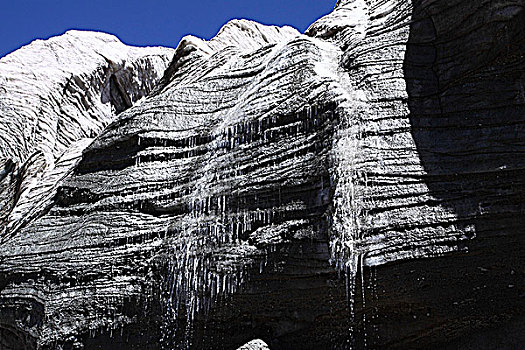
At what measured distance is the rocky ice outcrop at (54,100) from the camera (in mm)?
9250

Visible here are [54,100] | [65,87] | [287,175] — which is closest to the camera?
[287,175]

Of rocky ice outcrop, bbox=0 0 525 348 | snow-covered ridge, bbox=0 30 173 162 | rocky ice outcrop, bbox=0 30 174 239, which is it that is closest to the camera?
rocky ice outcrop, bbox=0 0 525 348

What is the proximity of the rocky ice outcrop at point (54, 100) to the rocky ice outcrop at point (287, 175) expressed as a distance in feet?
5.15

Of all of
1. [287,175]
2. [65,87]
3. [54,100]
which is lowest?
[287,175]

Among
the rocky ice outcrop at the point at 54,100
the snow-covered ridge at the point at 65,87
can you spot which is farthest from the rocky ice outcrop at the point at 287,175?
the snow-covered ridge at the point at 65,87

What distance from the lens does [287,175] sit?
6008 mm

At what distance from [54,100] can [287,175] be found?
22.0 ft

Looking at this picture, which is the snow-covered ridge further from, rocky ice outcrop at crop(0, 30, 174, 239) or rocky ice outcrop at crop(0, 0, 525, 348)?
rocky ice outcrop at crop(0, 0, 525, 348)

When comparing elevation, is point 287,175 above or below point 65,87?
below

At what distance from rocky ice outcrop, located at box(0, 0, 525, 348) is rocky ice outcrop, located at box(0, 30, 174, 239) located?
157 cm

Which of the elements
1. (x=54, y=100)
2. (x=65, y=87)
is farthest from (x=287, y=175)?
(x=65, y=87)

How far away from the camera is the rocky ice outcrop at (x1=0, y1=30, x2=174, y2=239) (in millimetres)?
9250

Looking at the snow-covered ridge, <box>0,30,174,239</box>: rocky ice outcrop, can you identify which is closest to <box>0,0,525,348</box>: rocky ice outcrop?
<box>0,30,174,239</box>: rocky ice outcrop

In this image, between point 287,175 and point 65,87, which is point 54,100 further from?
point 287,175
